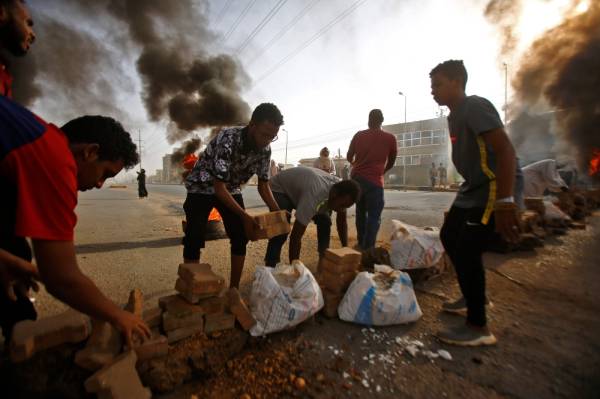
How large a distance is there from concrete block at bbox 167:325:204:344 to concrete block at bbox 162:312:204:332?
0.06 feet

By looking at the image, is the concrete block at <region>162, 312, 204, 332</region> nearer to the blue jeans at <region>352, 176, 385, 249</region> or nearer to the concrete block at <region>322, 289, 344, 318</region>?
the concrete block at <region>322, 289, 344, 318</region>

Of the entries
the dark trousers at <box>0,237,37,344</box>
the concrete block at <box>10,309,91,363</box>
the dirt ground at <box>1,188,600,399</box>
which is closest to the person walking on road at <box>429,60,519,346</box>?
the dirt ground at <box>1,188,600,399</box>

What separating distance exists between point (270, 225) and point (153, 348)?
1.17 metres

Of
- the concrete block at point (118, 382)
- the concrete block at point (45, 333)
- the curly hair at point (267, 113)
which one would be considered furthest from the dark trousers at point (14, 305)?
the curly hair at point (267, 113)

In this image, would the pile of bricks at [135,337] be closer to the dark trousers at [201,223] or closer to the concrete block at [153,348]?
the concrete block at [153,348]

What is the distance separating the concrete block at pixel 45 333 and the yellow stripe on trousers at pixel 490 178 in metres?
2.55

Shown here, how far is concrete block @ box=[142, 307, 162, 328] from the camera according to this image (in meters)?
1.86

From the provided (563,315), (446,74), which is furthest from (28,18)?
(563,315)

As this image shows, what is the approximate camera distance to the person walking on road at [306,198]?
286 cm

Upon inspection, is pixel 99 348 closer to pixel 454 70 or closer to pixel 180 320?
pixel 180 320

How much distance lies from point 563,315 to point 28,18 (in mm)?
4052

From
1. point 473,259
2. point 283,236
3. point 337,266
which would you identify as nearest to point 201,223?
point 283,236

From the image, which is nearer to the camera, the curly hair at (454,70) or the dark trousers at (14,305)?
the dark trousers at (14,305)

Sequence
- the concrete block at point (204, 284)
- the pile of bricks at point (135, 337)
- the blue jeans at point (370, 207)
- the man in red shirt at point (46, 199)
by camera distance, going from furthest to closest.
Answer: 1. the blue jeans at point (370, 207)
2. the concrete block at point (204, 284)
3. the pile of bricks at point (135, 337)
4. the man in red shirt at point (46, 199)
